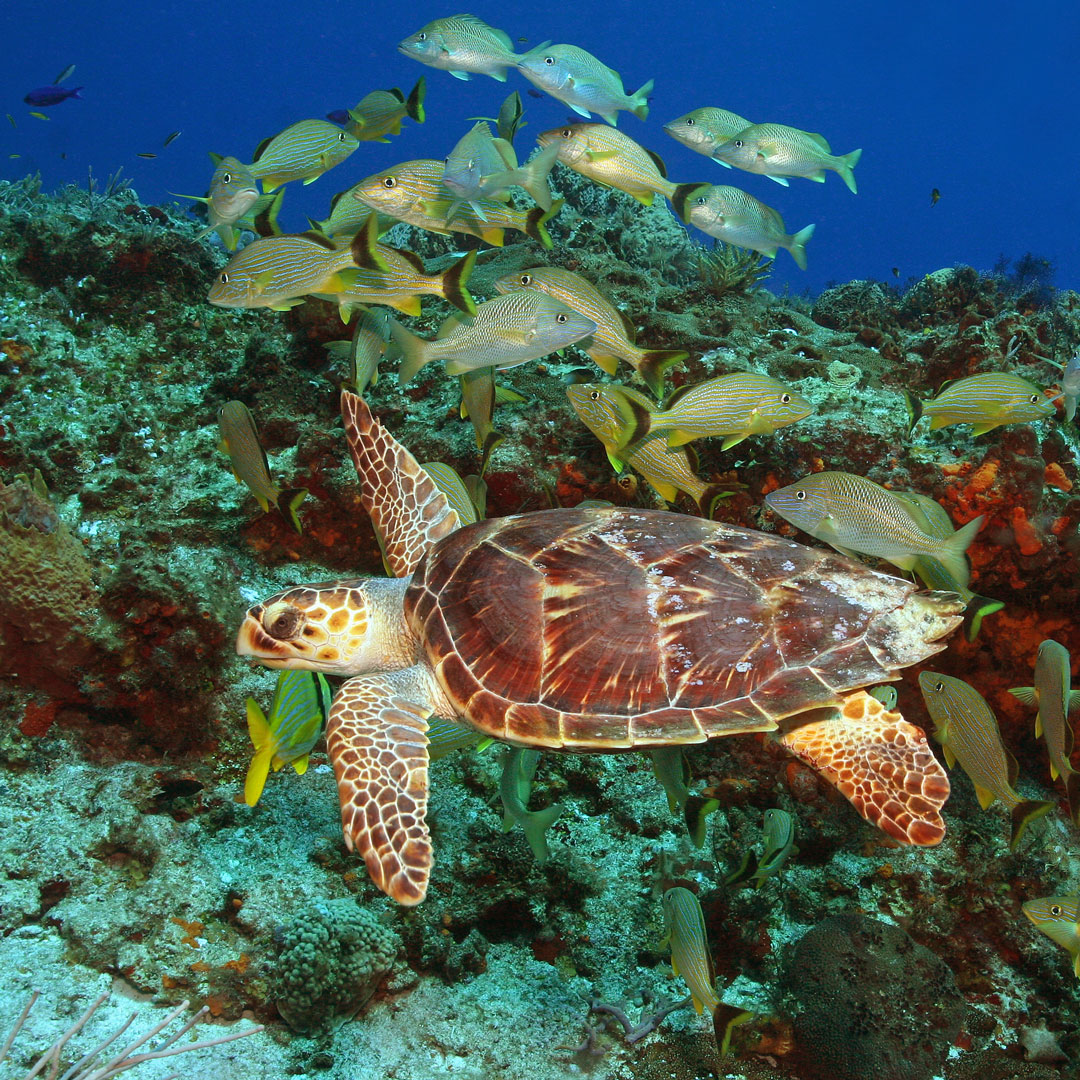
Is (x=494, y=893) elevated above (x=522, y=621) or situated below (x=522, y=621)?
below

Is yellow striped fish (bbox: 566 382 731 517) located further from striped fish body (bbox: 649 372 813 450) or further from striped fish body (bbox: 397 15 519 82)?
striped fish body (bbox: 397 15 519 82)

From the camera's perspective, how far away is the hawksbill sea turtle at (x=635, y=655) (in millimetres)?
2471

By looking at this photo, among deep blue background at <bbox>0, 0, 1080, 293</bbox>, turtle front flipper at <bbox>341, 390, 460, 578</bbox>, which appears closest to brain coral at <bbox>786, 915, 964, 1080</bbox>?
turtle front flipper at <bbox>341, 390, 460, 578</bbox>

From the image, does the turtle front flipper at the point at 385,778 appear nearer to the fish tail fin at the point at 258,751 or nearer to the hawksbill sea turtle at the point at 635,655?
the hawksbill sea turtle at the point at 635,655

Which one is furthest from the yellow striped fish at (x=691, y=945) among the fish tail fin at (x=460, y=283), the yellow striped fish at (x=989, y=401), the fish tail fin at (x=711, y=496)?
the fish tail fin at (x=460, y=283)

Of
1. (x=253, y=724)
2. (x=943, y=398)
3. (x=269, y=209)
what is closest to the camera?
(x=253, y=724)

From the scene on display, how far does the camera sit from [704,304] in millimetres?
6023

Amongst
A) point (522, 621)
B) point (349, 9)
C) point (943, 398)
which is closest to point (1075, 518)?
point (943, 398)

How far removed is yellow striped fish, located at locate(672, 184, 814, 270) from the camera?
3.93 m

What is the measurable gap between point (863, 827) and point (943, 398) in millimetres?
2514

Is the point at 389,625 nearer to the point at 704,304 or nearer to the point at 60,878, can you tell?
Result: the point at 60,878

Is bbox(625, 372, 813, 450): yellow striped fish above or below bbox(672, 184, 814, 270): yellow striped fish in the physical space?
below

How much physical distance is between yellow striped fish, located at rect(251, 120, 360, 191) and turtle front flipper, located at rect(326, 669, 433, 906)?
11.3 feet

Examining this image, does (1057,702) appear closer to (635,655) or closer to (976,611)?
(976,611)
